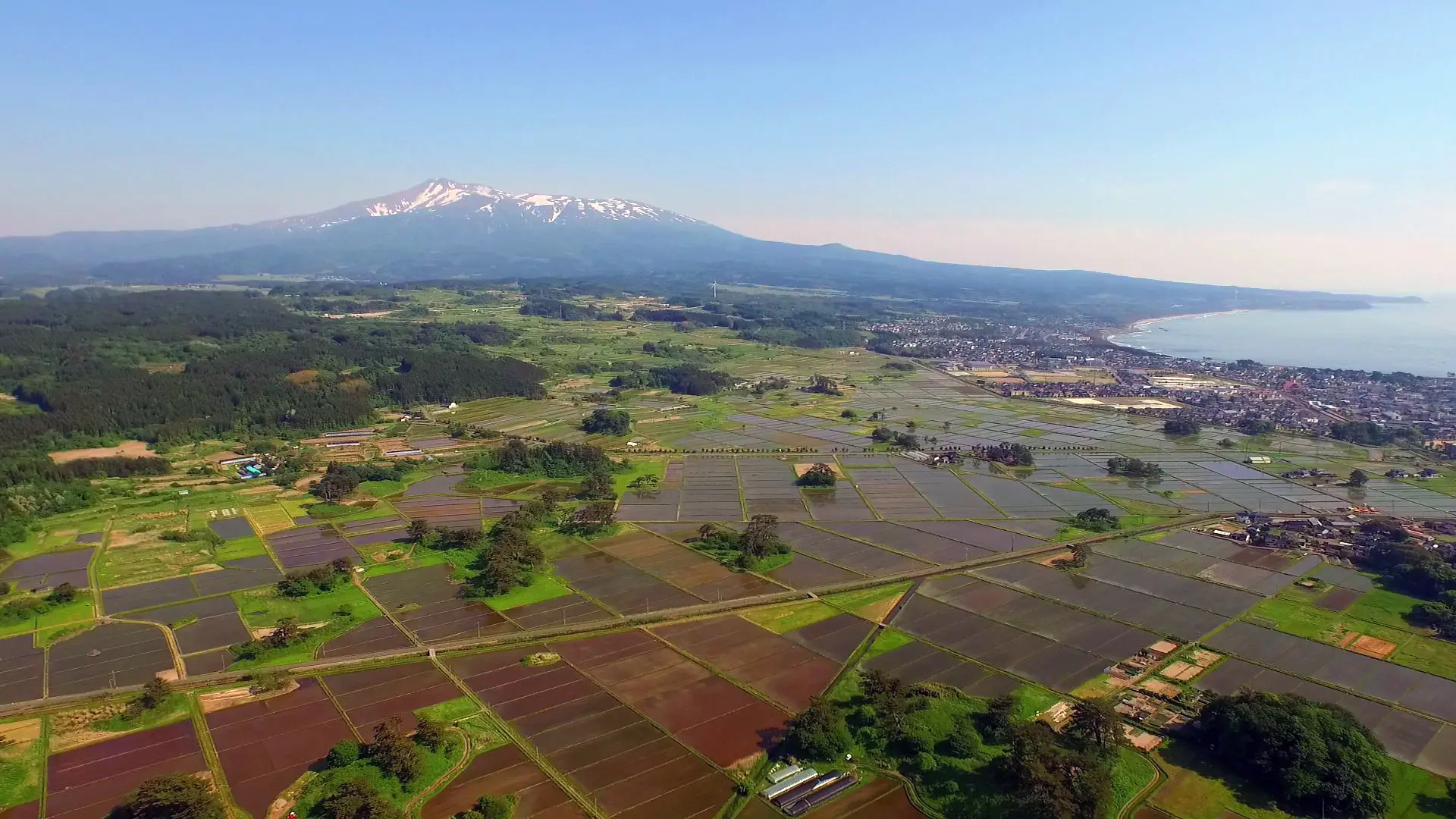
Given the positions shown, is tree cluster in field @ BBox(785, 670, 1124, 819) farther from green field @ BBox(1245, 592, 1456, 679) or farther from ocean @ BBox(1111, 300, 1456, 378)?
ocean @ BBox(1111, 300, 1456, 378)

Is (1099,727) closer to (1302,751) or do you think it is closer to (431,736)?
(1302,751)

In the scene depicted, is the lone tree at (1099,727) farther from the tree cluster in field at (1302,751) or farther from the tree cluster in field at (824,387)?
the tree cluster in field at (824,387)

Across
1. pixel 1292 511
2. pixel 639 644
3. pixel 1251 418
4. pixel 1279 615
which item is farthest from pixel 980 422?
pixel 639 644

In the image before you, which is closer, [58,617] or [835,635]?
[835,635]

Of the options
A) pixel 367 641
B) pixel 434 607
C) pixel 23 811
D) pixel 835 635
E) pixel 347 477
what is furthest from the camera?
pixel 347 477

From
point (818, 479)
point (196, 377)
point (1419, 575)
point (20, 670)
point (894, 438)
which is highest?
point (1419, 575)

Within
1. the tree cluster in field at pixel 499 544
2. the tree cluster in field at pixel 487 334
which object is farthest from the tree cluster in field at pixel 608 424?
the tree cluster in field at pixel 487 334

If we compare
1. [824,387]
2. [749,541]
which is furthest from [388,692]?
[824,387]
